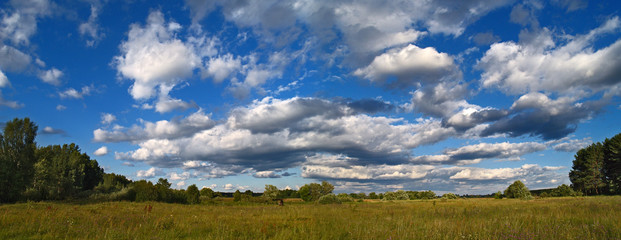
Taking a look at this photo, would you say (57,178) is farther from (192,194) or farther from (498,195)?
(498,195)

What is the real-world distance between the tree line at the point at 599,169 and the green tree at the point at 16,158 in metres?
100

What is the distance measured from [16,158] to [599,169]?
109 m

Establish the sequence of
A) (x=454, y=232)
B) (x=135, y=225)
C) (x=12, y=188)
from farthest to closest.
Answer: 1. (x=12, y=188)
2. (x=135, y=225)
3. (x=454, y=232)

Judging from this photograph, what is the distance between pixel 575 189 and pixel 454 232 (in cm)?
9104

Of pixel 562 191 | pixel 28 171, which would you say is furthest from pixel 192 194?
pixel 562 191

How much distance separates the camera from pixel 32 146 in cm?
4228

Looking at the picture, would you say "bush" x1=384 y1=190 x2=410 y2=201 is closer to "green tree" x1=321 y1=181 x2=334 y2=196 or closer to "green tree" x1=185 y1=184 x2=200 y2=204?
"green tree" x1=321 y1=181 x2=334 y2=196

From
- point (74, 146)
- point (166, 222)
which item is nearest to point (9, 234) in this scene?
point (166, 222)

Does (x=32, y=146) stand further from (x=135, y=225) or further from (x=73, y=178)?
(x=135, y=225)

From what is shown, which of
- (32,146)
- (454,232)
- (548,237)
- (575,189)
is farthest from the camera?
(575,189)

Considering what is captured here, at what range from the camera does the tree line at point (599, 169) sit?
61938mm

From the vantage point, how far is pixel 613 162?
6456cm

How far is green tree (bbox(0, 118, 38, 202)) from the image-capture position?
36.1 metres

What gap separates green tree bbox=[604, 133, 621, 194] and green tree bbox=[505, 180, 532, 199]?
17.8 m
